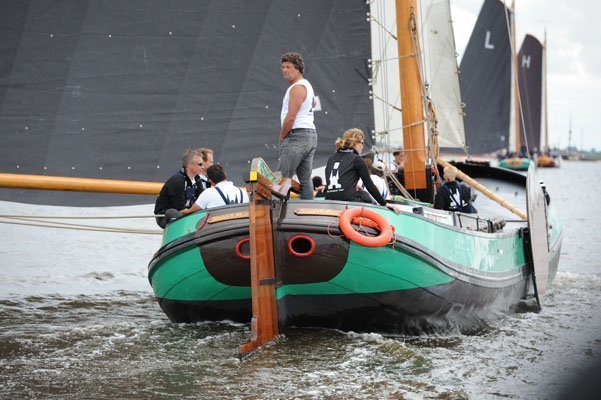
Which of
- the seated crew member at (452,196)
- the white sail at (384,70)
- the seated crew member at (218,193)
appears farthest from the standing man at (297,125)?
the seated crew member at (452,196)

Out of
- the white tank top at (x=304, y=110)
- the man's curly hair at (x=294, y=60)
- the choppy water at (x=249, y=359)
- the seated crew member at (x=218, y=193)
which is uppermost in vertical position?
the man's curly hair at (x=294, y=60)

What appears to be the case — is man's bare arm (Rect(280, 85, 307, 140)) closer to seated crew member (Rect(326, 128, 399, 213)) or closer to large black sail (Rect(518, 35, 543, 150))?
seated crew member (Rect(326, 128, 399, 213))

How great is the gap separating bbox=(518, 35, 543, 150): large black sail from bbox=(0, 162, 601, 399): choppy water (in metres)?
57.2

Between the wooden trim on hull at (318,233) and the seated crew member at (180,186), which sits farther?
the seated crew member at (180,186)

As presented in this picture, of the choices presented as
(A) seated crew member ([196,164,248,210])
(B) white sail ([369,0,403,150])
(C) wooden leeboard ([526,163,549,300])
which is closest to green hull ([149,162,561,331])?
(A) seated crew member ([196,164,248,210])

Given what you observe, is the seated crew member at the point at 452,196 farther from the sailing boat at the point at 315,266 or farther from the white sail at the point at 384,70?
the sailing boat at the point at 315,266

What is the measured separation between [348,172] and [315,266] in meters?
1.18

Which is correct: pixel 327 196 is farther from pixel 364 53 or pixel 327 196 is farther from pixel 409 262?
pixel 364 53

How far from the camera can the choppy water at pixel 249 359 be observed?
6.07 metres

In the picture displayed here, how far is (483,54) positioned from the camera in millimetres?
54656

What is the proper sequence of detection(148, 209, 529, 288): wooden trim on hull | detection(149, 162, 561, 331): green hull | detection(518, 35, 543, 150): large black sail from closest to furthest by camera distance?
detection(148, 209, 529, 288): wooden trim on hull, detection(149, 162, 561, 331): green hull, detection(518, 35, 543, 150): large black sail

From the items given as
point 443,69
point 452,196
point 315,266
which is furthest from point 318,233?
point 443,69

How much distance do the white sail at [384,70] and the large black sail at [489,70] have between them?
142 ft

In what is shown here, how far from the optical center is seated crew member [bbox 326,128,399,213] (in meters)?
8.16
